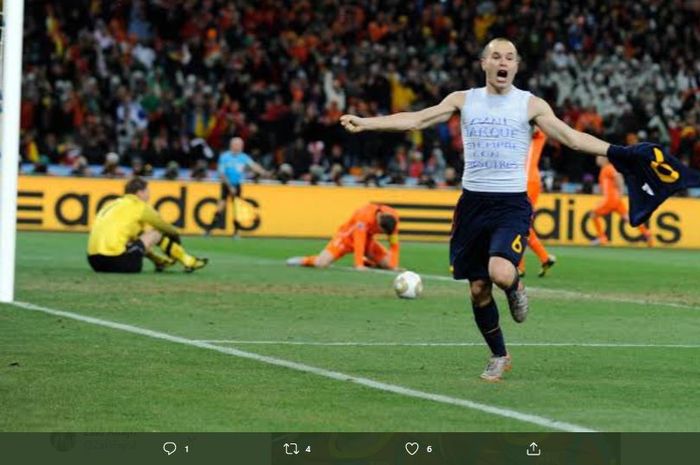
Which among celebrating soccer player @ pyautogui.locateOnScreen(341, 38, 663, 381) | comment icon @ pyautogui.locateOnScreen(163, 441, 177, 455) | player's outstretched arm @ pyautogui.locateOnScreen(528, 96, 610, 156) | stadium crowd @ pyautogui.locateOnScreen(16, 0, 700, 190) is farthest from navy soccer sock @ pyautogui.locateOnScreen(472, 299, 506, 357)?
stadium crowd @ pyautogui.locateOnScreen(16, 0, 700, 190)

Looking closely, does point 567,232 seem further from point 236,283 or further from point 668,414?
point 668,414

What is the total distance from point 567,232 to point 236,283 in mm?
17116

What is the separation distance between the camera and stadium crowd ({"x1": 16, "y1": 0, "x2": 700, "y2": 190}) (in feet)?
118

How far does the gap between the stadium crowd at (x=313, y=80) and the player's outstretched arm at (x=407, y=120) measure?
77.5ft

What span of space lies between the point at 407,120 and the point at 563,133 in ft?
3.46

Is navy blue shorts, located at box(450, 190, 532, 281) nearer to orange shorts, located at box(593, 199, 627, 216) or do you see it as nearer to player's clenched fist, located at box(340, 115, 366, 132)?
player's clenched fist, located at box(340, 115, 366, 132)

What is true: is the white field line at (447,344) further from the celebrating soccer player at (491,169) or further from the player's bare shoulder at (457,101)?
the player's bare shoulder at (457,101)

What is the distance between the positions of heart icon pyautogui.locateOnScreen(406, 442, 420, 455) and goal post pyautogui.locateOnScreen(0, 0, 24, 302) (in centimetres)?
949

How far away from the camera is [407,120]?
36.1 ft

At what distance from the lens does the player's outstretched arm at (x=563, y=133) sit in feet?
35.1

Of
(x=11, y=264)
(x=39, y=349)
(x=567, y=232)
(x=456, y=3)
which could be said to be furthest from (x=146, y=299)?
(x=456, y=3)

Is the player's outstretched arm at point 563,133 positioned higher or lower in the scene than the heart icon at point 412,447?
higher

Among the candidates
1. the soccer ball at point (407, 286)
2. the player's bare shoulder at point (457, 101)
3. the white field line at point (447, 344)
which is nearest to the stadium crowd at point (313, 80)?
the soccer ball at point (407, 286)

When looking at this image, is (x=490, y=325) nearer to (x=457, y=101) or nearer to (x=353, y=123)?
(x=457, y=101)
